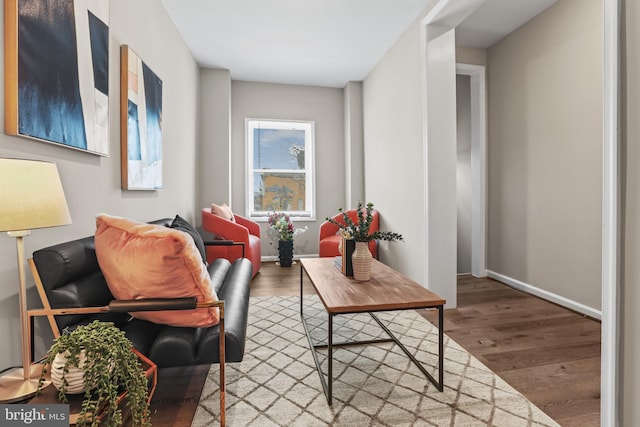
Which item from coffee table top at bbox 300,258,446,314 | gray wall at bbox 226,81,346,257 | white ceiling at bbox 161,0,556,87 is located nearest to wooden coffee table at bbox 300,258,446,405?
coffee table top at bbox 300,258,446,314

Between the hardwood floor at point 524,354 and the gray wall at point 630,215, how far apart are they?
1.26 ft

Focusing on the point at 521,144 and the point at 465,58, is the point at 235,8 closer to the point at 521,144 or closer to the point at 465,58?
the point at 465,58

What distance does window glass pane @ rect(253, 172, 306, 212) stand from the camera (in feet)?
17.6

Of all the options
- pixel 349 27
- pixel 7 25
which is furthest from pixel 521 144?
pixel 7 25

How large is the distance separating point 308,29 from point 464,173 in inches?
105

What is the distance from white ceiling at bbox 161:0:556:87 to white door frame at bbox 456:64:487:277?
38cm

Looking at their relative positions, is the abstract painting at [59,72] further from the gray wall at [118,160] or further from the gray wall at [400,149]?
the gray wall at [400,149]

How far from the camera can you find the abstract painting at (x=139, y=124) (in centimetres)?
227

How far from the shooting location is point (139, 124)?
247 cm

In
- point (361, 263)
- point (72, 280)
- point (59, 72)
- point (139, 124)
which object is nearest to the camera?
point (72, 280)

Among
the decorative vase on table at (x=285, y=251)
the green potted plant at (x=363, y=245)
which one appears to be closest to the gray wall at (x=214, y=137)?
the decorative vase on table at (x=285, y=251)

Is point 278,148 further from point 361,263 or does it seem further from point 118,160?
point 361,263

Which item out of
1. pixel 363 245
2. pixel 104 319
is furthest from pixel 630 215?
pixel 104 319

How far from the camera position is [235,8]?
313cm
